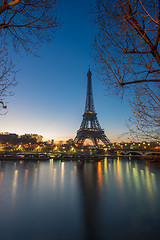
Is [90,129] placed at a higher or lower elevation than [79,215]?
higher

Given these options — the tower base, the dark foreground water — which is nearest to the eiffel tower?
the tower base

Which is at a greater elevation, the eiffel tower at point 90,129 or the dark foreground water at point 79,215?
the eiffel tower at point 90,129

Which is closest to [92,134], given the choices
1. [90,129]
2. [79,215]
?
[90,129]

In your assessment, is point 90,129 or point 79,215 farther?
point 90,129

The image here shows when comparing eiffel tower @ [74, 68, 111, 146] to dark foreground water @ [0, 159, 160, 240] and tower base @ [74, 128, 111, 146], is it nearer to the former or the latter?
tower base @ [74, 128, 111, 146]

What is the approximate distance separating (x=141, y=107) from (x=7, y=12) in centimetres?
363

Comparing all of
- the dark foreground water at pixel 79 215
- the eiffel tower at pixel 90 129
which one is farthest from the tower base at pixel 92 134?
the dark foreground water at pixel 79 215

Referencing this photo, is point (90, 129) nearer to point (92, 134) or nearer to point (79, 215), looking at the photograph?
point (92, 134)

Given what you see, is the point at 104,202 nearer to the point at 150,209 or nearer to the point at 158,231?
the point at 150,209

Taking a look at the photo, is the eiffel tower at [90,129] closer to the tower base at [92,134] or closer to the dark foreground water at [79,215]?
the tower base at [92,134]

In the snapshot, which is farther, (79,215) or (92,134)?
(92,134)

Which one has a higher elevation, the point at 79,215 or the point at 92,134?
the point at 92,134

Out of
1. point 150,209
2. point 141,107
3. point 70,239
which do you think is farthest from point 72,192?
point 141,107

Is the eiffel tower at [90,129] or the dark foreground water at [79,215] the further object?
the eiffel tower at [90,129]
